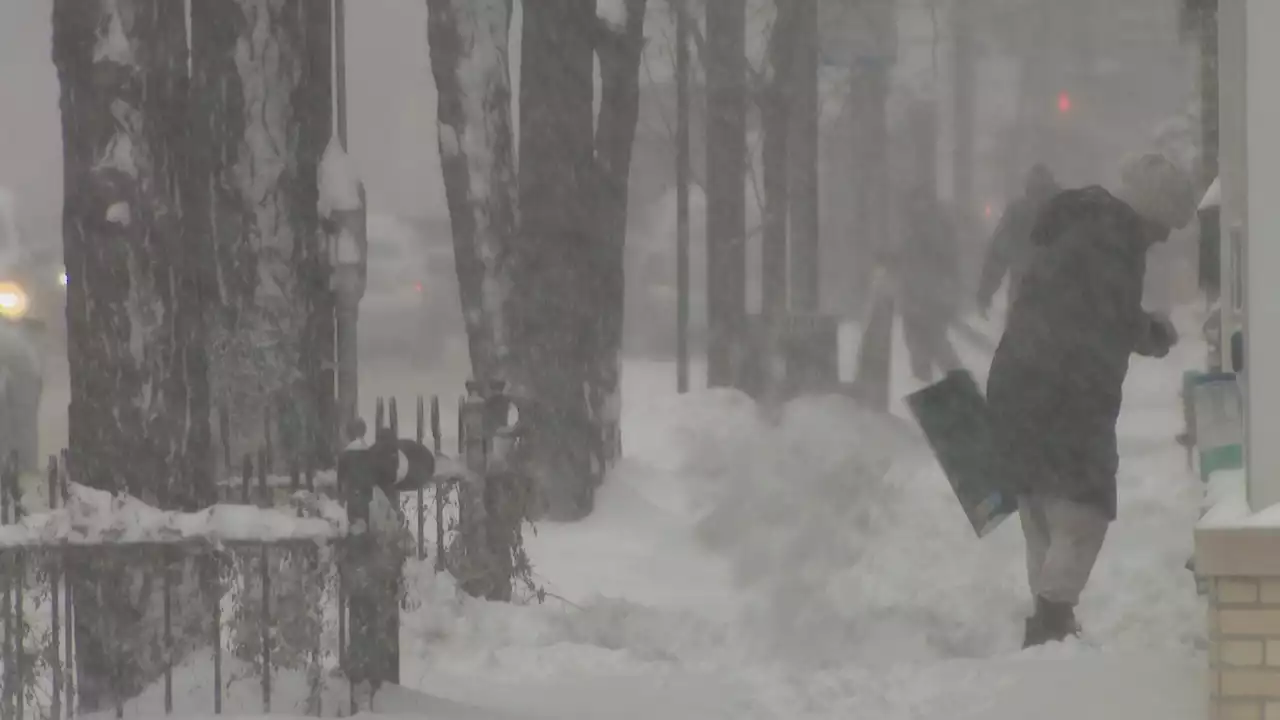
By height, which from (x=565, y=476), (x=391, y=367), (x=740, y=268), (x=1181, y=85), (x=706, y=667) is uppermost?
(x=1181, y=85)

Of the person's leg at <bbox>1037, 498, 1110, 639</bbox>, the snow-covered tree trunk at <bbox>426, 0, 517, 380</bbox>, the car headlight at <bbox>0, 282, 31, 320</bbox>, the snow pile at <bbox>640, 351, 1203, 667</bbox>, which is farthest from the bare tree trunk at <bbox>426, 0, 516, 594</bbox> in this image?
the person's leg at <bbox>1037, 498, 1110, 639</bbox>

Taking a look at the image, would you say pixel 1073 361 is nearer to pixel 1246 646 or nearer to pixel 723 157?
pixel 1246 646

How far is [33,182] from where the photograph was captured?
5.38 m

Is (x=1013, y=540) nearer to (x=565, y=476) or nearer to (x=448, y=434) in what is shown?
(x=565, y=476)

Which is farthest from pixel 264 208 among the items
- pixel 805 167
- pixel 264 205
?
pixel 805 167

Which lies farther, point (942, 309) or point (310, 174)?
point (942, 309)

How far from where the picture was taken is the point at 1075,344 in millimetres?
5188

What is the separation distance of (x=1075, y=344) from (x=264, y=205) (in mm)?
2785

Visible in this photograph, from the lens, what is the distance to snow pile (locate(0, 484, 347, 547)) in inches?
167

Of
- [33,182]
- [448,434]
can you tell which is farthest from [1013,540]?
[33,182]

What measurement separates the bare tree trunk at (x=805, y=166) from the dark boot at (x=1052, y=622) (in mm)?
1940

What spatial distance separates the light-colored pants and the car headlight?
3.67 meters

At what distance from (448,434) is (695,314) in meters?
1.64

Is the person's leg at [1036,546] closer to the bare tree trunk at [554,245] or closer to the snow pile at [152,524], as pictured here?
the bare tree trunk at [554,245]
